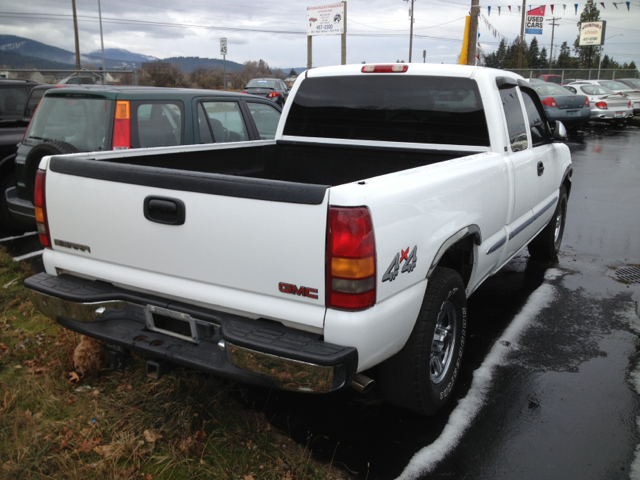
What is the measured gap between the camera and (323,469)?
2766mm

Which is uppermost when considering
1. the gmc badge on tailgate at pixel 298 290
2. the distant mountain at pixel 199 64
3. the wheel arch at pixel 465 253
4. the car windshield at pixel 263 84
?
the distant mountain at pixel 199 64

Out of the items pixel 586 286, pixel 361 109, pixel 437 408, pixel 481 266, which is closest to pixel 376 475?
pixel 437 408

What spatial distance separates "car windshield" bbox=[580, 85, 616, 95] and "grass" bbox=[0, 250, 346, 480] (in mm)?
23794

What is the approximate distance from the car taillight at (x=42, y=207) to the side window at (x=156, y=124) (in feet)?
7.65

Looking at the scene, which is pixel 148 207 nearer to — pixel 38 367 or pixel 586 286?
pixel 38 367

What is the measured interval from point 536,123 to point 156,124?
3.73 meters

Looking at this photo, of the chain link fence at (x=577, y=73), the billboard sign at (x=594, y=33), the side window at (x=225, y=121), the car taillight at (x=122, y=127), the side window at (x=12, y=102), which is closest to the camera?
the car taillight at (x=122, y=127)

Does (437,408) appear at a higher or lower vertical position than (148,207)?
lower

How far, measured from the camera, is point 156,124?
18.9 feet

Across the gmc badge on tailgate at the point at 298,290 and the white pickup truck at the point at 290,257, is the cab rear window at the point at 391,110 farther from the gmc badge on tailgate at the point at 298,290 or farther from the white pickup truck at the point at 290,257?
the gmc badge on tailgate at the point at 298,290

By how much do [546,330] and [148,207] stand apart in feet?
10.9

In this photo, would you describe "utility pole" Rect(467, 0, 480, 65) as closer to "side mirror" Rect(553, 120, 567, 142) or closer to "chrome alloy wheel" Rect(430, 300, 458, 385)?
"side mirror" Rect(553, 120, 567, 142)

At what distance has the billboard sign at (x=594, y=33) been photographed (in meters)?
46.1

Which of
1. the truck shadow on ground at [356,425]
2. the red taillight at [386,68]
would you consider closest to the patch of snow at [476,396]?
the truck shadow on ground at [356,425]
